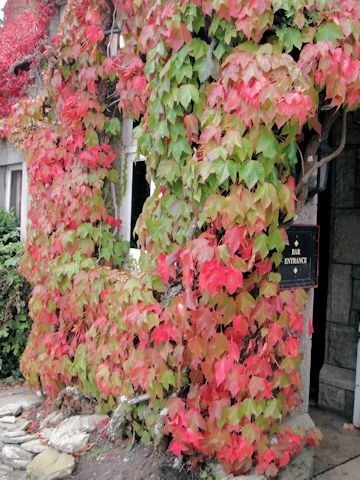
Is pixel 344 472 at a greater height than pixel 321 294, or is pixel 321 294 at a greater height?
pixel 321 294

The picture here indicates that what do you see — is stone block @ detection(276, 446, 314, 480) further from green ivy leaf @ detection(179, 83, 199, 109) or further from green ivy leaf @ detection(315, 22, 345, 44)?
green ivy leaf @ detection(315, 22, 345, 44)

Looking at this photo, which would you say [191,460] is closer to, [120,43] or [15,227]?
[120,43]

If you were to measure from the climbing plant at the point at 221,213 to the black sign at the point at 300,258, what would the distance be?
0.48 ft

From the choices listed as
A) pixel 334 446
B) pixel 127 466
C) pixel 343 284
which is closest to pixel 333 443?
pixel 334 446

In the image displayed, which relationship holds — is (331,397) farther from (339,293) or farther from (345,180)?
(345,180)

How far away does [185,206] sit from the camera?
3.87 meters

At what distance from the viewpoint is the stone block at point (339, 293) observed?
18.2ft

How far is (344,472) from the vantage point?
13.9 feet

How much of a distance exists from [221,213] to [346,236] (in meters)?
2.56

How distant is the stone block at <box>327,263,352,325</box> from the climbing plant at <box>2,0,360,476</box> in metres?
1.69

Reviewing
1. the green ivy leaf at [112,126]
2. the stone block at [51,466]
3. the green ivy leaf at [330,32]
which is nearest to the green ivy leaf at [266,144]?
the green ivy leaf at [330,32]

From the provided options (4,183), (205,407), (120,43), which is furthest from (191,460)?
(4,183)

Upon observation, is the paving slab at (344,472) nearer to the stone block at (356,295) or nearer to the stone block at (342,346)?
the stone block at (342,346)

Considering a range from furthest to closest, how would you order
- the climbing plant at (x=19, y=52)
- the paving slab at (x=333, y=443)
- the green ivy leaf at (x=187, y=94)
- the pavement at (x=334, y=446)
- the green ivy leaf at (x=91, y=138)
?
the climbing plant at (x=19, y=52), the green ivy leaf at (x=91, y=138), the paving slab at (x=333, y=443), the pavement at (x=334, y=446), the green ivy leaf at (x=187, y=94)
